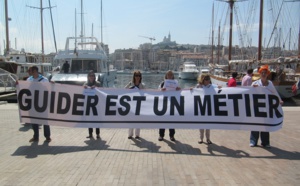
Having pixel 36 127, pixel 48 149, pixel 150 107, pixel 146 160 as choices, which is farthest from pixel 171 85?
pixel 36 127

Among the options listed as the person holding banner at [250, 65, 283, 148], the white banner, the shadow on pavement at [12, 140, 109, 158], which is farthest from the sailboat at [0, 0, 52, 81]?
the person holding banner at [250, 65, 283, 148]

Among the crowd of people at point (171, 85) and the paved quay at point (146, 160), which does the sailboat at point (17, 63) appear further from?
the paved quay at point (146, 160)

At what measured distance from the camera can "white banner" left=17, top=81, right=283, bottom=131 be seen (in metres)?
7.07

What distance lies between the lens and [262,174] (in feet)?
17.4

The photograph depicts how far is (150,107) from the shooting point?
730 centimetres

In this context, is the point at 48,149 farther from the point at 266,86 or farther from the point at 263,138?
the point at 266,86

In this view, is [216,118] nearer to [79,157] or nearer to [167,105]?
[167,105]

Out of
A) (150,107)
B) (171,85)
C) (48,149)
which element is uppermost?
(171,85)

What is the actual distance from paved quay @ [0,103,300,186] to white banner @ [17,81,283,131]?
534 mm

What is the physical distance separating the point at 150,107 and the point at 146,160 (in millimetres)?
1614

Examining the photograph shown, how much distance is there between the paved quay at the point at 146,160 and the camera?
16.6 ft

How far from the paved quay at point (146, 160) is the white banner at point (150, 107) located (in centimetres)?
53

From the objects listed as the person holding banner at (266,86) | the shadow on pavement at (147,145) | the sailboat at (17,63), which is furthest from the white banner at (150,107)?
the sailboat at (17,63)

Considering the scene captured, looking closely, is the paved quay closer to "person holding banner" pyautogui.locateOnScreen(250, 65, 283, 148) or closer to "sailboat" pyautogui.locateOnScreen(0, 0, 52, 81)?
"person holding banner" pyautogui.locateOnScreen(250, 65, 283, 148)
